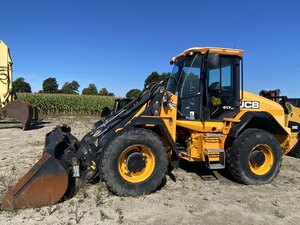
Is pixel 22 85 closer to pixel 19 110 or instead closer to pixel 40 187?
pixel 19 110

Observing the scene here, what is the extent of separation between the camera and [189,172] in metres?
6.56

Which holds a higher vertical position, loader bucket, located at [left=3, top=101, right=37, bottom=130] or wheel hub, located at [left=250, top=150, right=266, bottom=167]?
loader bucket, located at [left=3, top=101, right=37, bottom=130]

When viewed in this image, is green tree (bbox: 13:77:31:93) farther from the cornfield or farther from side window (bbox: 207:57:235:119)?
side window (bbox: 207:57:235:119)

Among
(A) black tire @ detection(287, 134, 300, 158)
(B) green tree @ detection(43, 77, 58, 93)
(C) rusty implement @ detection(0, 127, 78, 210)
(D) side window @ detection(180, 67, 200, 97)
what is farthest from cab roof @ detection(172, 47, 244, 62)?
(B) green tree @ detection(43, 77, 58, 93)

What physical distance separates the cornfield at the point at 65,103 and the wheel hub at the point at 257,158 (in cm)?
2136

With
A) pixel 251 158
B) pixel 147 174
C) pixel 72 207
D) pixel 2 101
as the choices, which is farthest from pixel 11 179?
pixel 2 101

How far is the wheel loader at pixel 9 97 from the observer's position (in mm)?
12352

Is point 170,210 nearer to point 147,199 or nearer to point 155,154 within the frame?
point 147,199

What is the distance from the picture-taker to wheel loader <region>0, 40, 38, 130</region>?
12352 mm

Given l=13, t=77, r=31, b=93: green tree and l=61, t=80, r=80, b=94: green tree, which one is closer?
l=13, t=77, r=31, b=93: green tree

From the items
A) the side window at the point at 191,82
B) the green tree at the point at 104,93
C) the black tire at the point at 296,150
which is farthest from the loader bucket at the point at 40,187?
the green tree at the point at 104,93

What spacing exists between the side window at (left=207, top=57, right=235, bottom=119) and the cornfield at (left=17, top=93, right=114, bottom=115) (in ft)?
68.1

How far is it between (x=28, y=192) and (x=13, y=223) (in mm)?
485

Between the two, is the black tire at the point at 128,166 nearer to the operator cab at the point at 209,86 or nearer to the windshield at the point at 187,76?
the operator cab at the point at 209,86
